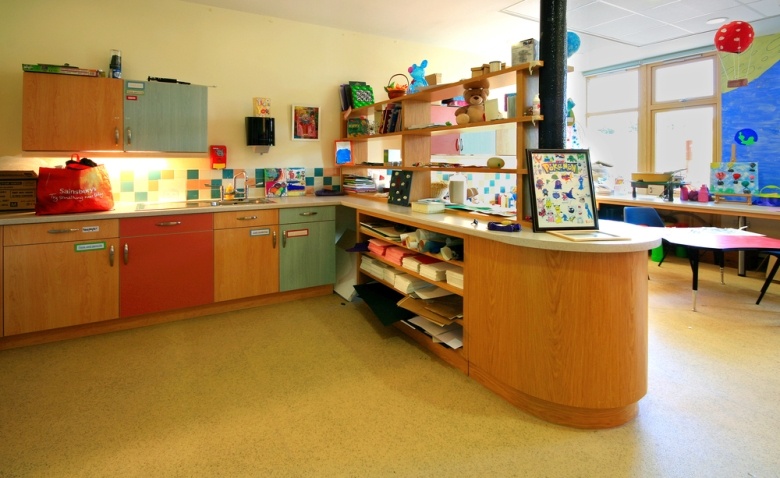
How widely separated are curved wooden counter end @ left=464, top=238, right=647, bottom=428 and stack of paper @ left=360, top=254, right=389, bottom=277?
141 centimetres

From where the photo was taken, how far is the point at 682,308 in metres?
3.88

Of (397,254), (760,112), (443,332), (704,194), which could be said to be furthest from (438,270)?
(760,112)

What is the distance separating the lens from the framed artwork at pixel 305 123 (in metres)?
4.66

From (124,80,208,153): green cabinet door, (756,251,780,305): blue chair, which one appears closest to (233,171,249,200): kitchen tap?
(124,80,208,153): green cabinet door

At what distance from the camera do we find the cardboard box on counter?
318 centimetres

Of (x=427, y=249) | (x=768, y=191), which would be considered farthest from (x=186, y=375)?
(x=768, y=191)

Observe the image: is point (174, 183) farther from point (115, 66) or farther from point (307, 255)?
point (307, 255)

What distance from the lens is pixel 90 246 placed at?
10.5 ft

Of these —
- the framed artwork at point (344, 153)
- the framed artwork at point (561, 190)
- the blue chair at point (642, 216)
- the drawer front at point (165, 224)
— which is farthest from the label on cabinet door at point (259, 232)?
the blue chair at point (642, 216)

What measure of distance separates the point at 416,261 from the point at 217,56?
293cm

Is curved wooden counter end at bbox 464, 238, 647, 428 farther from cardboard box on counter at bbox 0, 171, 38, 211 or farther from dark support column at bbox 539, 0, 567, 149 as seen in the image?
cardboard box on counter at bbox 0, 171, 38, 211

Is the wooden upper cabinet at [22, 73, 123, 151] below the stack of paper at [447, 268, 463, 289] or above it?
above

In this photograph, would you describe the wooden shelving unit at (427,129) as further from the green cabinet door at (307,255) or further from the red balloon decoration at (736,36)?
the red balloon decoration at (736,36)

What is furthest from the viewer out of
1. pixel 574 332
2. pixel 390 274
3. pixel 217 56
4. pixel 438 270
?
pixel 217 56
